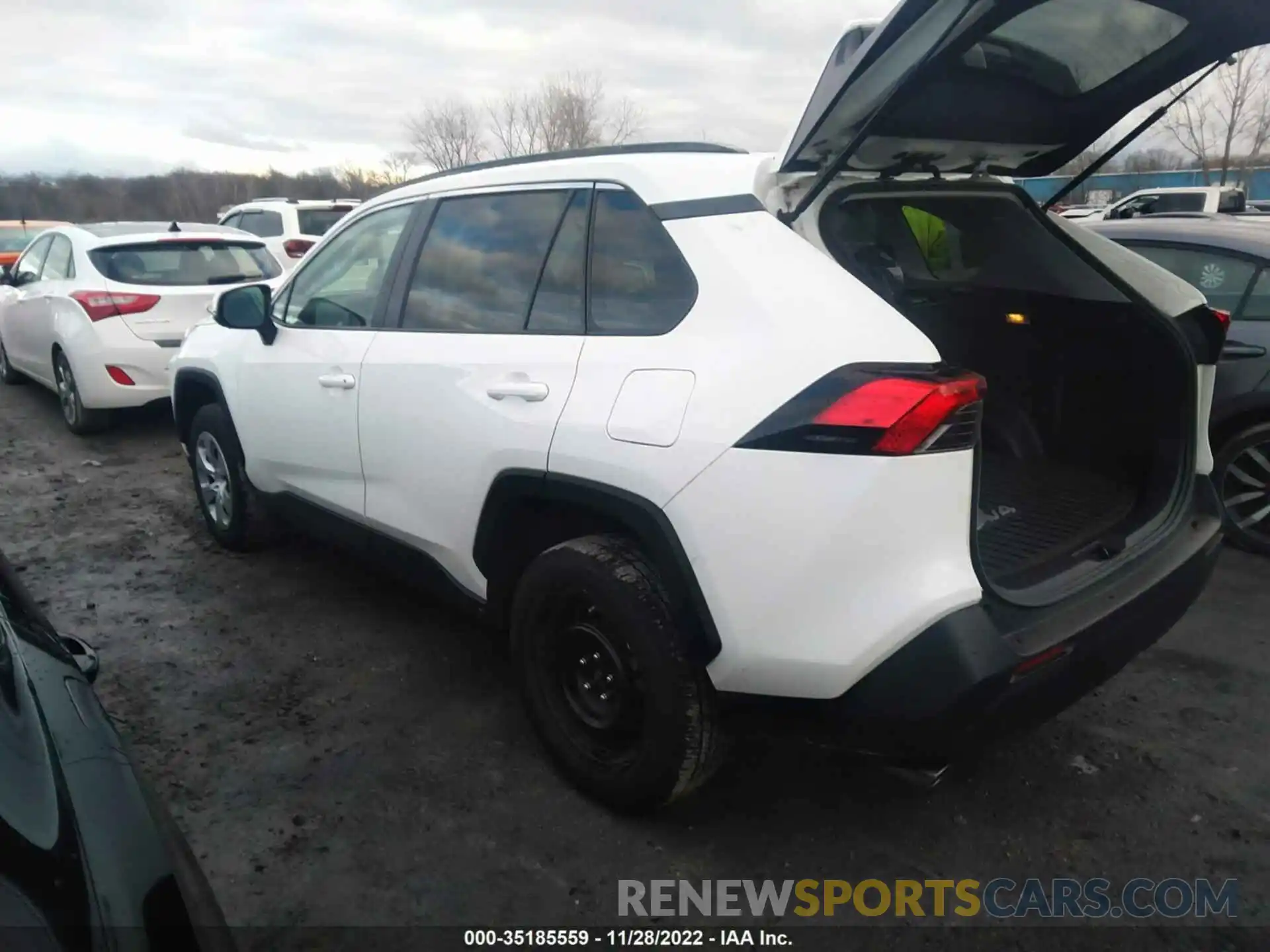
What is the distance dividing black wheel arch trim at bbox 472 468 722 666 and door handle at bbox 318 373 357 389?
95 centimetres

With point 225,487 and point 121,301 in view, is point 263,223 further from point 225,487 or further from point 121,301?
point 225,487

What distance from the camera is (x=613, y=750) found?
270 cm

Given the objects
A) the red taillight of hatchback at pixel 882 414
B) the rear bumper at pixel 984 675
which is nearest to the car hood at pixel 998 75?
the red taillight of hatchback at pixel 882 414

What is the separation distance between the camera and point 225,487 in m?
4.61

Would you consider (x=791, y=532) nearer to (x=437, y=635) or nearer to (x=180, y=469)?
(x=437, y=635)

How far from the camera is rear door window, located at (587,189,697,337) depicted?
8.07 ft

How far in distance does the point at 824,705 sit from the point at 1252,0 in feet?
7.03

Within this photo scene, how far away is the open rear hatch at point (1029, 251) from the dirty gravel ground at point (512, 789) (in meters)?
0.78

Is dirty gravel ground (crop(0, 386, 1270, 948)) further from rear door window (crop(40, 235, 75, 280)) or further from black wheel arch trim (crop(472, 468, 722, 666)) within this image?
rear door window (crop(40, 235, 75, 280))

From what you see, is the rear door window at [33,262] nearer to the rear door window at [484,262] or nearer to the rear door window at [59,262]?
the rear door window at [59,262]

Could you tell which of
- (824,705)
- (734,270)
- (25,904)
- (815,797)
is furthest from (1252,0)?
(25,904)

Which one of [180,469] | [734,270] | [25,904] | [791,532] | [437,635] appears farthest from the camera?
[180,469]

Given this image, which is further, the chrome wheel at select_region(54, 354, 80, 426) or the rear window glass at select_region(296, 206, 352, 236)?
the rear window glass at select_region(296, 206, 352, 236)

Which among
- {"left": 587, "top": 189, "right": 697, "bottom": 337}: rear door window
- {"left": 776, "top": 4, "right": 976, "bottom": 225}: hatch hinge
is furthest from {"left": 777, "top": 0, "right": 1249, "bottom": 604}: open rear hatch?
{"left": 587, "top": 189, "right": 697, "bottom": 337}: rear door window
